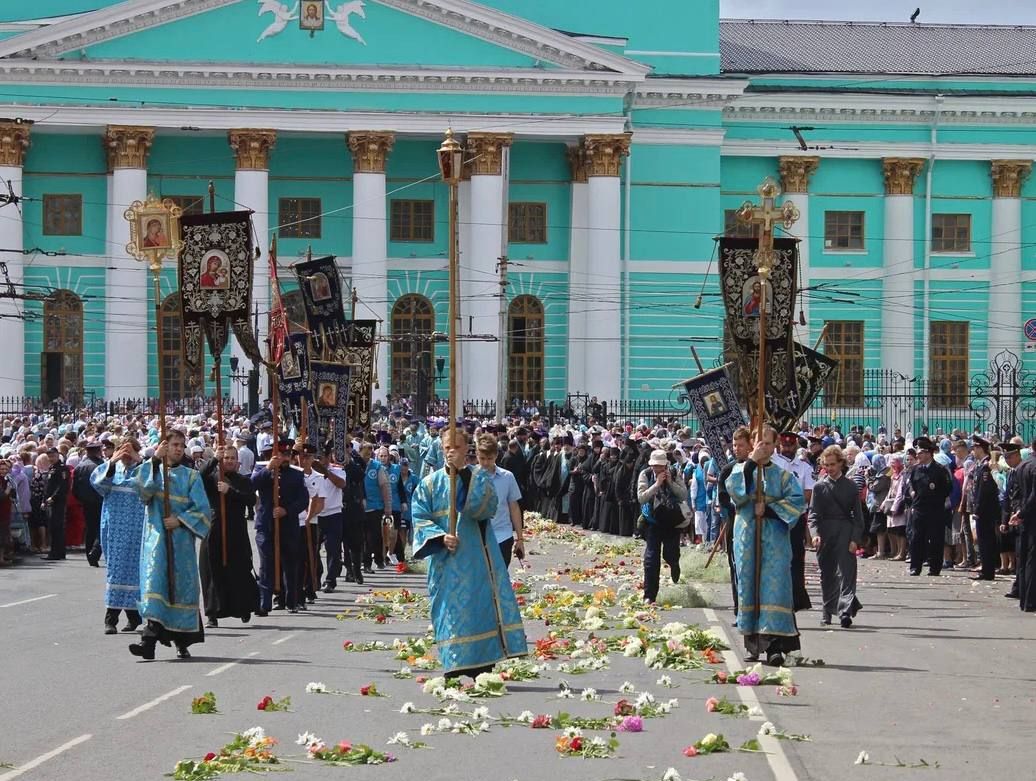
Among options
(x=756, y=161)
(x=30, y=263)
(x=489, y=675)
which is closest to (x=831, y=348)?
(x=756, y=161)

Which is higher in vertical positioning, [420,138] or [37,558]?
[420,138]

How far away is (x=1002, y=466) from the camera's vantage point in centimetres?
2527

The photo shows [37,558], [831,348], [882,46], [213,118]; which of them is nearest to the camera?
[37,558]

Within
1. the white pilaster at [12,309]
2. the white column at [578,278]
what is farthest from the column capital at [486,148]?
the white pilaster at [12,309]

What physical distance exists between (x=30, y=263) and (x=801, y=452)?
108 feet

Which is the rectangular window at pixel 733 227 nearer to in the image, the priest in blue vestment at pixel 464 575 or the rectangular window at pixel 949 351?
the rectangular window at pixel 949 351

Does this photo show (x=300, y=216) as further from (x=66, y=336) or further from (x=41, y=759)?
(x=41, y=759)

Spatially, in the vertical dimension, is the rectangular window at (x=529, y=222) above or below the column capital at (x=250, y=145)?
below

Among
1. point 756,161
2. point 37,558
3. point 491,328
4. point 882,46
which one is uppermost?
point 882,46

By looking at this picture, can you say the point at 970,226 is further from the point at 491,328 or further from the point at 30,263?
the point at 30,263

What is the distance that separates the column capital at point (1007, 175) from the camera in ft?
199

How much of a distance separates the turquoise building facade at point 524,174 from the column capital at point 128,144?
2.9 inches

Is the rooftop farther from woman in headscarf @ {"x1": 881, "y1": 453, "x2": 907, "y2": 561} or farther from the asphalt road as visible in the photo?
the asphalt road

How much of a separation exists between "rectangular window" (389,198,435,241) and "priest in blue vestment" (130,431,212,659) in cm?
4145
